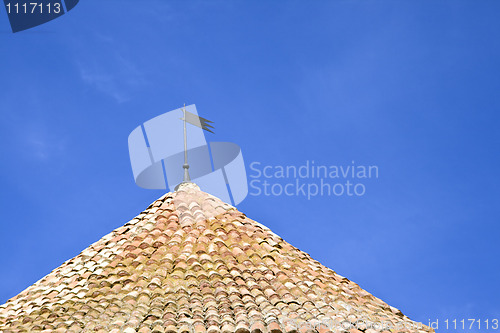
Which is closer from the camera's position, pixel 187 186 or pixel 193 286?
pixel 193 286

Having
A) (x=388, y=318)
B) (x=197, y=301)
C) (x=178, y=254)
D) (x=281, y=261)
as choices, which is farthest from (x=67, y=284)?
(x=388, y=318)

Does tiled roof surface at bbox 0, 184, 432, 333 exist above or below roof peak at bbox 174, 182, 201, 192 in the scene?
below

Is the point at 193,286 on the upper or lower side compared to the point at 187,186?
lower

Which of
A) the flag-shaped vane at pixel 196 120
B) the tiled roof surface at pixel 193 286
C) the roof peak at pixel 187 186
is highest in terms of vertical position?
the flag-shaped vane at pixel 196 120

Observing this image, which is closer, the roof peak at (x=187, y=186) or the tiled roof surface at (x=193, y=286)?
the tiled roof surface at (x=193, y=286)

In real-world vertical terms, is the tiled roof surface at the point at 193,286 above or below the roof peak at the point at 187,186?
below

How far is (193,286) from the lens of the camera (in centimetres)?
880

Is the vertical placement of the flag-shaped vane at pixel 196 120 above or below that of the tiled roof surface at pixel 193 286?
above

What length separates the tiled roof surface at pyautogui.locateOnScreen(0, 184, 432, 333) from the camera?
809cm

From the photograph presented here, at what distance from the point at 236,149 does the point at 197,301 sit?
4268 mm

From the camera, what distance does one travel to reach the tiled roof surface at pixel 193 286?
8.09 meters

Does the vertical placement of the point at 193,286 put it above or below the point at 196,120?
below

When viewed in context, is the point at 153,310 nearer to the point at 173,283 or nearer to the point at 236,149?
the point at 173,283

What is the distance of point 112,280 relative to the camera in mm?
9203
